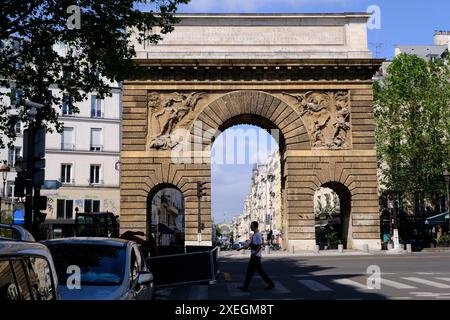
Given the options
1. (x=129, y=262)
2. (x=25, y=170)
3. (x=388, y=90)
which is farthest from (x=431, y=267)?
(x=388, y=90)

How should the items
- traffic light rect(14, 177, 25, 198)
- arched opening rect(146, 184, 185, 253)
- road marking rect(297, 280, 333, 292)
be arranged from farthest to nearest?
arched opening rect(146, 184, 185, 253) → road marking rect(297, 280, 333, 292) → traffic light rect(14, 177, 25, 198)

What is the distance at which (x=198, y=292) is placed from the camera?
48.6ft

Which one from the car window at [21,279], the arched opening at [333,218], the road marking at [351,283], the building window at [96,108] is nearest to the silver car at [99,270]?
the car window at [21,279]

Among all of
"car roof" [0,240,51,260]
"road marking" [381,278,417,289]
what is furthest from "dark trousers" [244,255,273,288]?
"car roof" [0,240,51,260]

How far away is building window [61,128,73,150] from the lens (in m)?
52.2

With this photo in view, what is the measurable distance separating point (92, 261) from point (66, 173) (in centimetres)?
4661

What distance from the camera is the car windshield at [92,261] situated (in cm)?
679

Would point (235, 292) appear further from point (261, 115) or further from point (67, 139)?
point (67, 139)

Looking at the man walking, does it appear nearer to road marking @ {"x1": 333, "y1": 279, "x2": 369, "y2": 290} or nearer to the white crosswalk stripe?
the white crosswalk stripe

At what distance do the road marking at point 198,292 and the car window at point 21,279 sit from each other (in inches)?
402

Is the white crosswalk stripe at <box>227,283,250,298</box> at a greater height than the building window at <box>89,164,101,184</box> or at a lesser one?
lesser

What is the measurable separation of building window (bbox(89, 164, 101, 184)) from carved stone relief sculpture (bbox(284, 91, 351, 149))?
71.9 ft

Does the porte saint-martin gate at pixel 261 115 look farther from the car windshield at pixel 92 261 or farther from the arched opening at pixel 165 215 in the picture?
the car windshield at pixel 92 261
